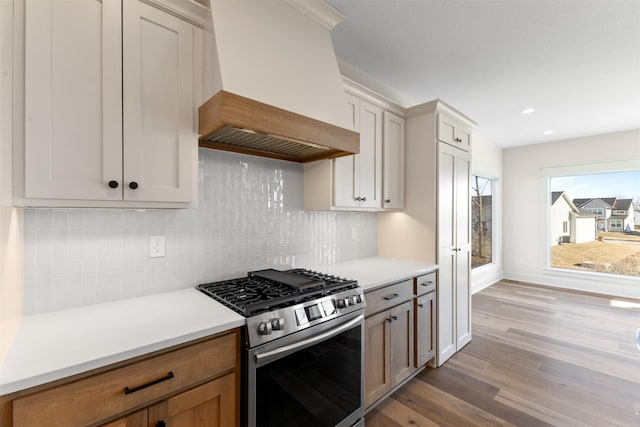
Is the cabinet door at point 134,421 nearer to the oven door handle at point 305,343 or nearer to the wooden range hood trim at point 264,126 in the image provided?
the oven door handle at point 305,343

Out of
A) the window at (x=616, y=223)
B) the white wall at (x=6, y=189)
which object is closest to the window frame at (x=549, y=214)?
the window at (x=616, y=223)

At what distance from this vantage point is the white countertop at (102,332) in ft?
2.91

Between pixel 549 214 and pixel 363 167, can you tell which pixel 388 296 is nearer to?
pixel 363 167

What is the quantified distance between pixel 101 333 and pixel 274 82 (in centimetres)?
135

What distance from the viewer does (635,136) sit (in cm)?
461

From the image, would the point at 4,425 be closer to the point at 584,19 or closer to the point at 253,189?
the point at 253,189

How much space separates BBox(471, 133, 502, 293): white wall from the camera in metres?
4.99

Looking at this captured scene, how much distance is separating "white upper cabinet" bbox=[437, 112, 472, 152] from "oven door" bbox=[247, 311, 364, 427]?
1.79 m

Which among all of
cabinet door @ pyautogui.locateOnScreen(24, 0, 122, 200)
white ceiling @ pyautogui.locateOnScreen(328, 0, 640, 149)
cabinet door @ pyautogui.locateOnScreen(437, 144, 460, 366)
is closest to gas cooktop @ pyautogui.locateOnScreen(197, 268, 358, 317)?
cabinet door @ pyautogui.locateOnScreen(24, 0, 122, 200)

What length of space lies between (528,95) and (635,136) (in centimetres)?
286

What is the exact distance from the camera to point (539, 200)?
18.1 ft

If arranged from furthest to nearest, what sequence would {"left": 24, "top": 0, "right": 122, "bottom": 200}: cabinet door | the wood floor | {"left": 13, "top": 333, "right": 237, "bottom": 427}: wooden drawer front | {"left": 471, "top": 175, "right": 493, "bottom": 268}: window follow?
{"left": 471, "top": 175, "right": 493, "bottom": 268}: window < the wood floor < {"left": 24, "top": 0, "right": 122, "bottom": 200}: cabinet door < {"left": 13, "top": 333, "right": 237, "bottom": 427}: wooden drawer front

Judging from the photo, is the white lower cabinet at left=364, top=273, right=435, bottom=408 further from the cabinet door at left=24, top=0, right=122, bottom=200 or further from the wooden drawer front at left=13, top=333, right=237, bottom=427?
the cabinet door at left=24, top=0, right=122, bottom=200

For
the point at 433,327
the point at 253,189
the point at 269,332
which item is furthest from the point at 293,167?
the point at 433,327
